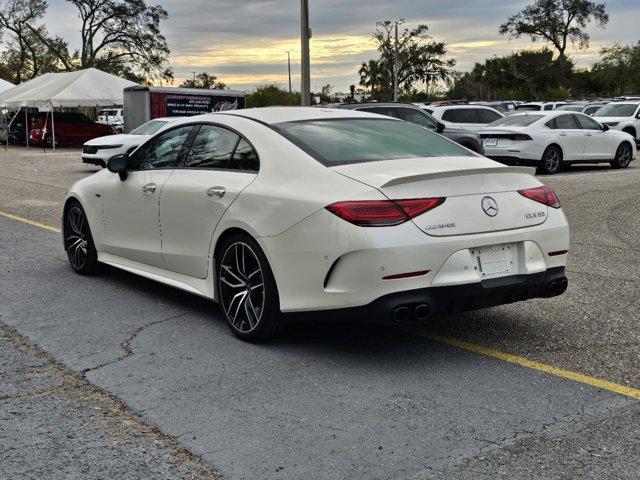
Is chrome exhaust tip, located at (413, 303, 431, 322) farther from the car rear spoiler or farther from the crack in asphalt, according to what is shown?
the crack in asphalt

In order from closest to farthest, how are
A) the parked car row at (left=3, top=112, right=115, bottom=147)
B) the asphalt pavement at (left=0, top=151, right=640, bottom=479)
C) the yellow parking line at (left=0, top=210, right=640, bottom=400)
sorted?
the asphalt pavement at (left=0, top=151, right=640, bottom=479), the yellow parking line at (left=0, top=210, right=640, bottom=400), the parked car row at (left=3, top=112, right=115, bottom=147)

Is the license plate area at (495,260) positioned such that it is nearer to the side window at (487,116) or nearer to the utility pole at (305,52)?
the side window at (487,116)

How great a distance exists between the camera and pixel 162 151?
21.5 feet

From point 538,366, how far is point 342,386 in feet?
3.90

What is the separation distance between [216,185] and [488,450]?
2769 millimetres

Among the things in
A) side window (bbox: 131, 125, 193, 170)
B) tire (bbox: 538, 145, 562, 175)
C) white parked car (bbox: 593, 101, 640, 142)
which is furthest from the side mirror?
white parked car (bbox: 593, 101, 640, 142)

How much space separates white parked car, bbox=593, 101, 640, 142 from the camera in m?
28.7

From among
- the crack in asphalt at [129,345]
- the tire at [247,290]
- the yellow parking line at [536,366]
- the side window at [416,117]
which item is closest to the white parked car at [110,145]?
the side window at [416,117]

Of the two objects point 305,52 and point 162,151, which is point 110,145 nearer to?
point 305,52

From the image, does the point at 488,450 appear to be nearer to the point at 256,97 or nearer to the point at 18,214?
the point at 18,214

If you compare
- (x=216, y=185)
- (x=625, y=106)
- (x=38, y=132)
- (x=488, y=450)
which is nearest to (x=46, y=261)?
(x=216, y=185)

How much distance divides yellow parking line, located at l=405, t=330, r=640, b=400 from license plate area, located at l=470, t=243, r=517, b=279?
51 centimetres

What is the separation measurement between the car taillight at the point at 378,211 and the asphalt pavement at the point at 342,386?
2.87 feet

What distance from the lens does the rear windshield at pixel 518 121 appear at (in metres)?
19.6
